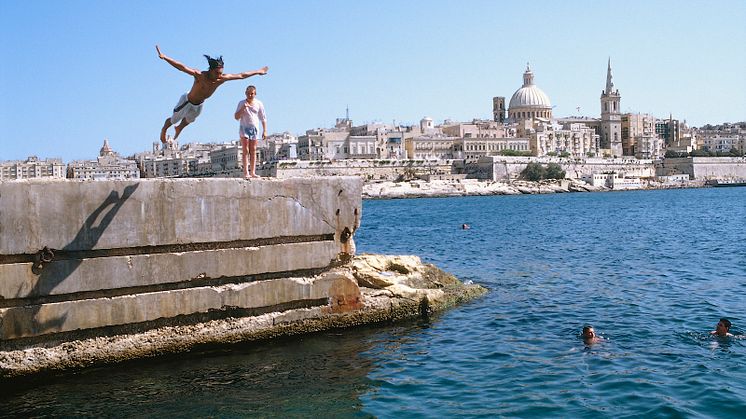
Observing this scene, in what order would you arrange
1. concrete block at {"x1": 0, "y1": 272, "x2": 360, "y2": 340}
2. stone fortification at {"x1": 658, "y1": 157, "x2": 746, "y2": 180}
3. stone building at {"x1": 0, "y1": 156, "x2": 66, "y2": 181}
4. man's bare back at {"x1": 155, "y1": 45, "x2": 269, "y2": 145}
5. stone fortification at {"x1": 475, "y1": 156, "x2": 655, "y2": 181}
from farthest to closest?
1. stone building at {"x1": 0, "y1": 156, "x2": 66, "y2": 181}
2. stone fortification at {"x1": 658, "y1": 157, "x2": 746, "y2": 180}
3. stone fortification at {"x1": 475, "y1": 156, "x2": 655, "y2": 181}
4. man's bare back at {"x1": 155, "y1": 45, "x2": 269, "y2": 145}
5. concrete block at {"x1": 0, "y1": 272, "x2": 360, "y2": 340}

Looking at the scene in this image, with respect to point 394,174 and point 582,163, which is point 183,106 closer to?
point 394,174

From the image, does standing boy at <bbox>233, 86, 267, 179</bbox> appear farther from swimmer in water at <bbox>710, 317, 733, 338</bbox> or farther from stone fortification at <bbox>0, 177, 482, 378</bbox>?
swimmer in water at <bbox>710, 317, 733, 338</bbox>

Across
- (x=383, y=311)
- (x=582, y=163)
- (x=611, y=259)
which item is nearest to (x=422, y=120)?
(x=582, y=163)

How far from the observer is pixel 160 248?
8047mm

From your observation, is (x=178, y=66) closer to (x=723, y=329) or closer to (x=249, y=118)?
(x=249, y=118)

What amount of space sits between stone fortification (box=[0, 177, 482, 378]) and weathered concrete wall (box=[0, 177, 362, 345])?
11 mm

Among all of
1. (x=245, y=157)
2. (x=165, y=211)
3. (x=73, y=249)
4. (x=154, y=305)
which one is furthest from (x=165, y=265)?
(x=245, y=157)

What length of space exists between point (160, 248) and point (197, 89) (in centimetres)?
176

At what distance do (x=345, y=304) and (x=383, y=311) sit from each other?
76cm

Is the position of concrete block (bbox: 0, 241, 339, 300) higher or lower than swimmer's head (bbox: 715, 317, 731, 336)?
higher

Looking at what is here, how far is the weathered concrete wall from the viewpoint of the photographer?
7387 millimetres

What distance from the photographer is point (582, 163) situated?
370ft

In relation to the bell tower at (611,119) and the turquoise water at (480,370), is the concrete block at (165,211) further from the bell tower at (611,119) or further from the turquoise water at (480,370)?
the bell tower at (611,119)

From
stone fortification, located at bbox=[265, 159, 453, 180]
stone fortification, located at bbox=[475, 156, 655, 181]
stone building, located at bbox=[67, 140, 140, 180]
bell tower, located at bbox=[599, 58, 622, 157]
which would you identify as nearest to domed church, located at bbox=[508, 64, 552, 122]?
bell tower, located at bbox=[599, 58, 622, 157]
